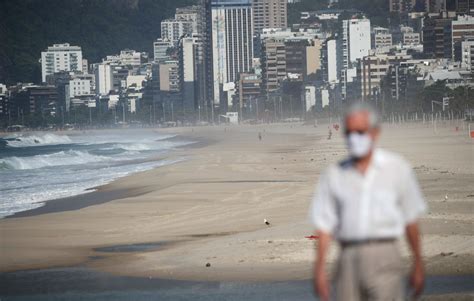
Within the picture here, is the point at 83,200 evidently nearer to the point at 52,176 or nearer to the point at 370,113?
the point at 52,176

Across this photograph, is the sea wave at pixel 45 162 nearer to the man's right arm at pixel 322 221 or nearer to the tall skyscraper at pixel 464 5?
the man's right arm at pixel 322 221

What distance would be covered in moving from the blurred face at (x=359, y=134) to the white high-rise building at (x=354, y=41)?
6698 inches

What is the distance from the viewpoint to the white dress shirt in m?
5.55

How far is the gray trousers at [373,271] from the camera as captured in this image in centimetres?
564


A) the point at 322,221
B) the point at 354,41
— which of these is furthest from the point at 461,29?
the point at 322,221

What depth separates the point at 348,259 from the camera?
568 cm

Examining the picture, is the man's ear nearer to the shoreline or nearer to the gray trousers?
the gray trousers

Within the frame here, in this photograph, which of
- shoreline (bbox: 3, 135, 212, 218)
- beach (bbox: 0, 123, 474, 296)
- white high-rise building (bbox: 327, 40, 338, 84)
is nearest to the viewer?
beach (bbox: 0, 123, 474, 296)

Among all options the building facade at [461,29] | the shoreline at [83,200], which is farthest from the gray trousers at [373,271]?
the building facade at [461,29]

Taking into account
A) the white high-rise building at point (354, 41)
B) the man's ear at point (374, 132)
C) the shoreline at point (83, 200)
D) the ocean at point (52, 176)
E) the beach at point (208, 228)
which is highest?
the white high-rise building at point (354, 41)

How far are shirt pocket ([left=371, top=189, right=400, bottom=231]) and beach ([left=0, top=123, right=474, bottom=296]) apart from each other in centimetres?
679

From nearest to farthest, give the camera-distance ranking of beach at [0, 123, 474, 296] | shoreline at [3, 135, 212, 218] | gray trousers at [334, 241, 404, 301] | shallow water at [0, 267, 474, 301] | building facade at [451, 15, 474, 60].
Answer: gray trousers at [334, 241, 404, 301], shallow water at [0, 267, 474, 301], beach at [0, 123, 474, 296], shoreline at [3, 135, 212, 218], building facade at [451, 15, 474, 60]

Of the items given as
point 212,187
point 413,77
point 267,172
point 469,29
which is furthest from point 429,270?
point 469,29

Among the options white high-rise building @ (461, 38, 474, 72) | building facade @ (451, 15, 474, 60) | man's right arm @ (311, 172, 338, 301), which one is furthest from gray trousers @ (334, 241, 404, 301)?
building facade @ (451, 15, 474, 60)
